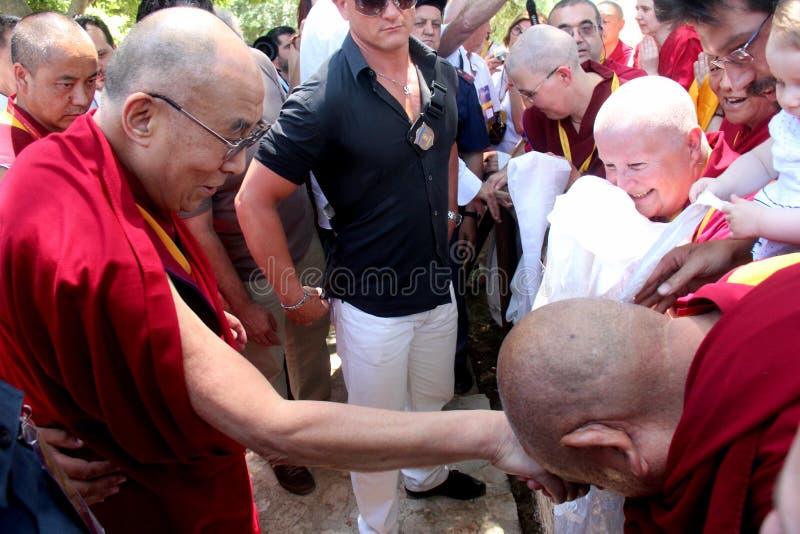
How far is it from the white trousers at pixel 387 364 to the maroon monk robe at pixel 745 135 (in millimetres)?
1311

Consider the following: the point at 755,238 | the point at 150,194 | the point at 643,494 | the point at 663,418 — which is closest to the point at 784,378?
the point at 663,418

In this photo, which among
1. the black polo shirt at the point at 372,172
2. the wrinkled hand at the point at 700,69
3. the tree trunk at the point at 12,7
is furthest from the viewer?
the tree trunk at the point at 12,7

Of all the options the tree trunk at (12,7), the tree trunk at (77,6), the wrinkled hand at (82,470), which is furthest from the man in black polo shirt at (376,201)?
the tree trunk at (77,6)

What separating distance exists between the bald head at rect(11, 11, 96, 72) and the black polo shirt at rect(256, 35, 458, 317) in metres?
1.63

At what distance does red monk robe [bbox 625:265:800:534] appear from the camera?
0.91 m

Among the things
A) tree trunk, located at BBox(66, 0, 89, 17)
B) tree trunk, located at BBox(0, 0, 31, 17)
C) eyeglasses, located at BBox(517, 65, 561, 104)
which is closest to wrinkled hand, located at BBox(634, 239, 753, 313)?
eyeglasses, located at BBox(517, 65, 561, 104)

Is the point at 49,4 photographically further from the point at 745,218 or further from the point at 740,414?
the point at 740,414

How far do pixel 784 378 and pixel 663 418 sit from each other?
302 mm

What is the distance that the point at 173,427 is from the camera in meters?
1.51

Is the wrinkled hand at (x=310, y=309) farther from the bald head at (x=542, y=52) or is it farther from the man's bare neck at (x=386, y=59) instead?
the bald head at (x=542, y=52)

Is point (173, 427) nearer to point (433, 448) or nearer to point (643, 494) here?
point (433, 448)

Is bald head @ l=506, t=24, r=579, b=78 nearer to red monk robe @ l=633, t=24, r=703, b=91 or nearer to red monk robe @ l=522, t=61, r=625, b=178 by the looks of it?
red monk robe @ l=522, t=61, r=625, b=178

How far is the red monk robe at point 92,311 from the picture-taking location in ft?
4.37

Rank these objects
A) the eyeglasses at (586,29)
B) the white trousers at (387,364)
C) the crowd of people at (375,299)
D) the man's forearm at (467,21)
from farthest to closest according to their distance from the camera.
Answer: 1. the eyeglasses at (586,29)
2. the man's forearm at (467,21)
3. the white trousers at (387,364)
4. the crowd of people at (375,299)
